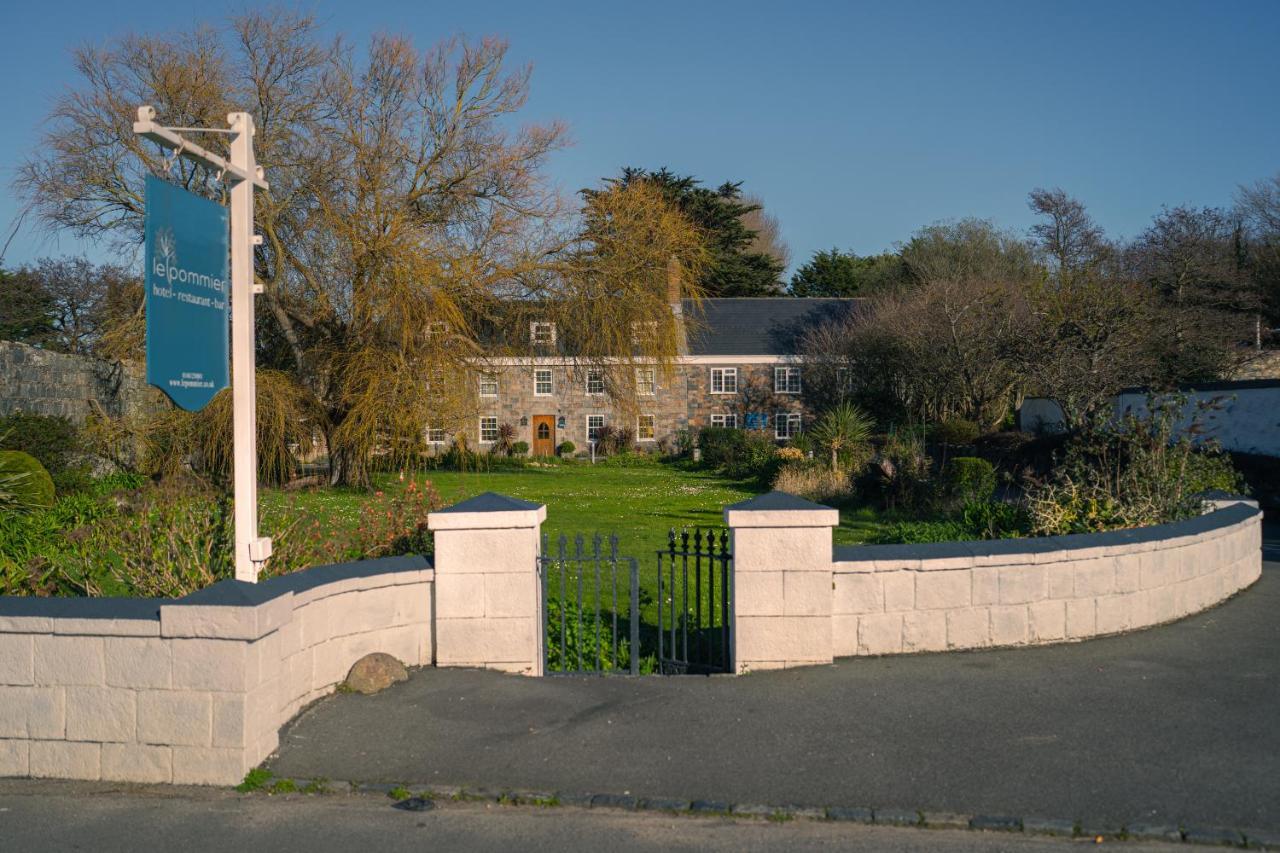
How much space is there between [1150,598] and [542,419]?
136ft

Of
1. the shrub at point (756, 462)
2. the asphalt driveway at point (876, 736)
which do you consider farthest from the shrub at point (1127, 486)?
the shrub at point (756, 462)

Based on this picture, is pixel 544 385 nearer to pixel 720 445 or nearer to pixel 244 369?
pixel 720 445

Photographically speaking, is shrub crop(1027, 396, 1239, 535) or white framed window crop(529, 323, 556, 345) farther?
white framed window crop(529, 323, 556, 345)

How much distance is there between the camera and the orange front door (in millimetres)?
49719

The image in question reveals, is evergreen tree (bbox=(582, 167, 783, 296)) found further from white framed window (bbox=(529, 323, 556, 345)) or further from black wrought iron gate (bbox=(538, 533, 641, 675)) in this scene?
black wrought iron gate (bbox=(538, 533, 641, 675))

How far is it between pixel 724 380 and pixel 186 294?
142ft

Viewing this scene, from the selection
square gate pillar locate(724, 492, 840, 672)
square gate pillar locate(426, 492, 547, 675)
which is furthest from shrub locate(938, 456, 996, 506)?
square gate pillar locate(426, 492, 547, 675)

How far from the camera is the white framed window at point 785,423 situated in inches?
1948

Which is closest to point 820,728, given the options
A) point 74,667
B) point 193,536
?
point 74,667

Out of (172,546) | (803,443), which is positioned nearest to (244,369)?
(172,546)

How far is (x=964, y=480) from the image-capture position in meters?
21.0

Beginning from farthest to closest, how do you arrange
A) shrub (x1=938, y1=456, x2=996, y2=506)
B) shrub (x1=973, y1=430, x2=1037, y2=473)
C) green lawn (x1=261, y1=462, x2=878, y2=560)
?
shrub (x1=973, y1=430, x2=1037, y2=473) < shrub (x1=938, y1=456, x2=996, y2=506) < green lawn (x1=261, y1=462, x2=878, y2=560)

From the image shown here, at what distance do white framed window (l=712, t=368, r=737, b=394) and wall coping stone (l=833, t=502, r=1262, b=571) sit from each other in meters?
39.9

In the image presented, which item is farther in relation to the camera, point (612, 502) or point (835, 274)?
point (835, 274)
